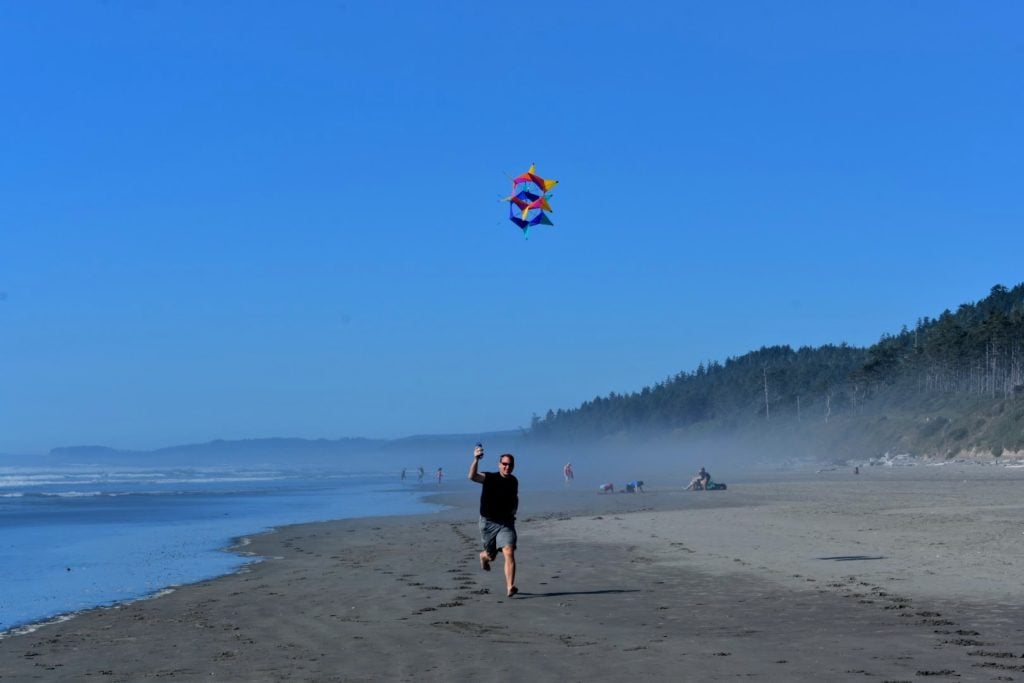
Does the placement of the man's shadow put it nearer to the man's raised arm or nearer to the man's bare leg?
the man's bare leg

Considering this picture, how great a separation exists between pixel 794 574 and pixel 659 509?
1870 cm

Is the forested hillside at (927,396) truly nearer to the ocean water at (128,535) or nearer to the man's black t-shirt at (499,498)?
the ocean water at (128,535)

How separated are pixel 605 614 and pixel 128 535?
22.3 metres

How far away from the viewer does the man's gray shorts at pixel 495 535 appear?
595 inches

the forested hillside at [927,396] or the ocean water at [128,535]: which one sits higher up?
the forested hillside at [927,396]

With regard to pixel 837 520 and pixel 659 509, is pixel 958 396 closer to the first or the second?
pixel 659 509

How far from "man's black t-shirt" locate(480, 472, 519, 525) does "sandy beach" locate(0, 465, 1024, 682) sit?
1.12 metres

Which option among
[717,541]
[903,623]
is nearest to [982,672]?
[903,623]

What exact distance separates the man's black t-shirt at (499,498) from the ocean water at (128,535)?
634 cm

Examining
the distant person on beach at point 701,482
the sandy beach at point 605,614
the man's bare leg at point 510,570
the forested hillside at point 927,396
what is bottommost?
the sandy beach at point 605,614

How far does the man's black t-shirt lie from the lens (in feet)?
49.6

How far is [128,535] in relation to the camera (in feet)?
104

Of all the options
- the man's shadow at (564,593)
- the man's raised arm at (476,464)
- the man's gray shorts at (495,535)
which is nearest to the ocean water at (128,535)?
the man's gray shorts at (495,535)

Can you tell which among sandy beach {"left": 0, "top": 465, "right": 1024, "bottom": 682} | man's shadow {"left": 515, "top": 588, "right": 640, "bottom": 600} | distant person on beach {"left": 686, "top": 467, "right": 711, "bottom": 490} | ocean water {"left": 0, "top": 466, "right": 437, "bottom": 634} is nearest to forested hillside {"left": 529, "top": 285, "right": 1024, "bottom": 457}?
distant person on beach {"left": 686, "top": 467, "right": 711, "bottom": 490}
